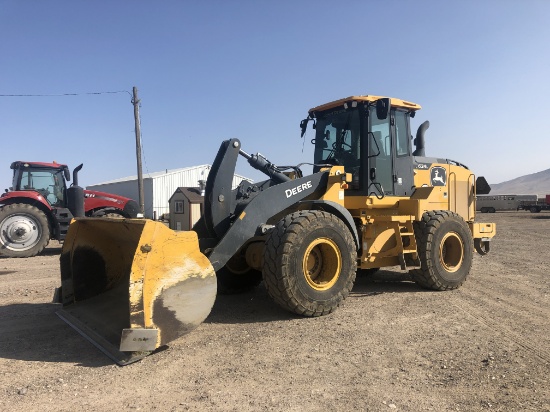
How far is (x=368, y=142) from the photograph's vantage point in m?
6.35

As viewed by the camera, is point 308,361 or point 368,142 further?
point 368,142

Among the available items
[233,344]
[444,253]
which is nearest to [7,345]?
[233,344]

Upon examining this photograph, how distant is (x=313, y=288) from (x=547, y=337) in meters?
2.44

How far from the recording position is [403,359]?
3.78 m

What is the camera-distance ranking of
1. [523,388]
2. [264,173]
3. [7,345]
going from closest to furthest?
[523,388]
[7,345]
[264,173]

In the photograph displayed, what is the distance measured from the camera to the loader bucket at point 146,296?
3588 millimetres

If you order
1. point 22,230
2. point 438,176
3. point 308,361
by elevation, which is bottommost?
point 308,361

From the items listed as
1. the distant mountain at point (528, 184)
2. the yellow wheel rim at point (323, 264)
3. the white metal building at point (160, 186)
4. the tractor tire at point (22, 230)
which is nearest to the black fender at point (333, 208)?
the yellow wheel rim at point (323, 264)

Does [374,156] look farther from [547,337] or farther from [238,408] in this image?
[238,408]

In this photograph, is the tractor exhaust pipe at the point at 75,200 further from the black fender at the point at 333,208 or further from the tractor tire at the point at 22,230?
the black fender at the point at 333,208

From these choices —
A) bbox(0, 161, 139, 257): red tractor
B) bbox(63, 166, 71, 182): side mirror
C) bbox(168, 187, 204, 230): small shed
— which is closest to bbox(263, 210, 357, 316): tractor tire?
bbox(0, 161, 139, 257): red tractor

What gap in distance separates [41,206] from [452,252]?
10502 millimetres

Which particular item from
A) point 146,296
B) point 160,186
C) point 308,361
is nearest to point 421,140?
point 308,361

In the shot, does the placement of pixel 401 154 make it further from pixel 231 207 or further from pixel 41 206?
pixel 41 206
